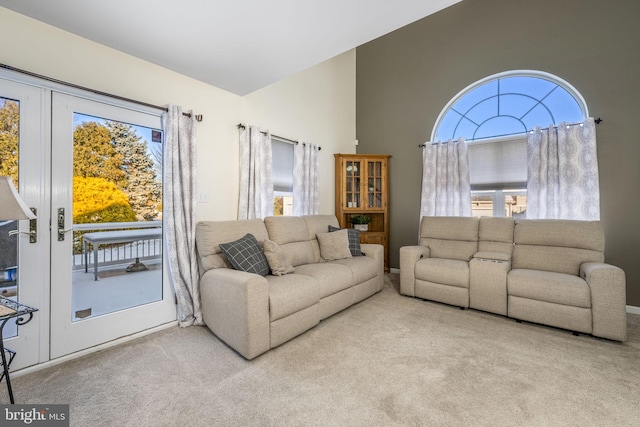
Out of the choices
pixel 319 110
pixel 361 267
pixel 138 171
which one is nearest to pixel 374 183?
pixel 319 110

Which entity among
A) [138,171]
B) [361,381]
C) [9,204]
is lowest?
[361,381]

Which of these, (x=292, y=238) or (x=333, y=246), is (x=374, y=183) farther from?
(x=292, y=238)

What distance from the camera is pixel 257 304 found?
2.14 metres

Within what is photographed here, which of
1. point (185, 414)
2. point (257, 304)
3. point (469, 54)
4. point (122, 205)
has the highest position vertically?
point (469, 54)

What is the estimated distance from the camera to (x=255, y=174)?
3469mm

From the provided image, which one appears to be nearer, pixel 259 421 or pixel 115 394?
pixel 259 421

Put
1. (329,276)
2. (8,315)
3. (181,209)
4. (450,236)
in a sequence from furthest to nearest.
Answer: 1. (450,236)
2. (329,276)
3. (181,209)
4. (8,315)

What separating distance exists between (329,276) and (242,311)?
102cm

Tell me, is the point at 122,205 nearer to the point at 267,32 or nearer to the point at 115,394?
the point at 115,394

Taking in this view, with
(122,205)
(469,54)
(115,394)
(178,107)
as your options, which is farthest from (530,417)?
(469,54)

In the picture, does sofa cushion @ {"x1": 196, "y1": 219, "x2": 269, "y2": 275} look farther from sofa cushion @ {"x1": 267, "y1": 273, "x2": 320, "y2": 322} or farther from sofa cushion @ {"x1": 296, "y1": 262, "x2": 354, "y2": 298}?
sofa cushion @ {"x1": 296, "y1": 262, "x2": 354, "y2": 298}

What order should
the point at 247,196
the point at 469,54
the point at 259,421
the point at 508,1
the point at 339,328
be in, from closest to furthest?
the point at 259,421 → the point at 339,328 → the point at 247,196 → the point at 508,1 → the point at 469,54

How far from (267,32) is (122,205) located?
6.34ft

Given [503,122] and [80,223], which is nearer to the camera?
[80,223]
